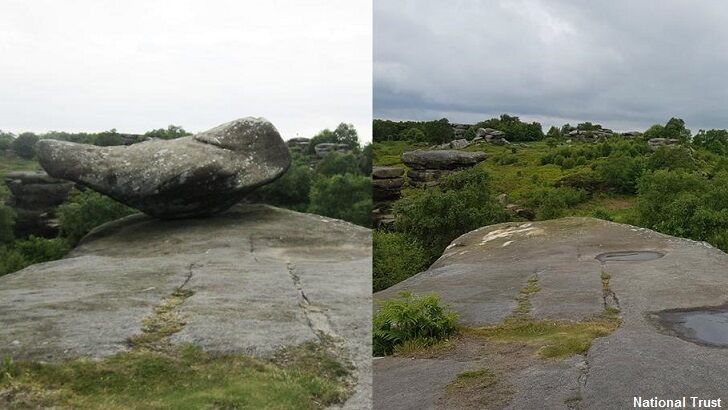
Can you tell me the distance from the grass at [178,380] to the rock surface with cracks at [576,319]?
1.00 m

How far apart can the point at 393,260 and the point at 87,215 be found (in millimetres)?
21064

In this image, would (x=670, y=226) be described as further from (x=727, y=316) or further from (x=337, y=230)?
(x=727, y=316)

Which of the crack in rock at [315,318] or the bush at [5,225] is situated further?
the bush at [5,225]

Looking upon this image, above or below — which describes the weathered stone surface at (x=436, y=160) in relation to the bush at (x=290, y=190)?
above

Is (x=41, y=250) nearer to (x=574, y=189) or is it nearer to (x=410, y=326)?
(x=410, y=326)

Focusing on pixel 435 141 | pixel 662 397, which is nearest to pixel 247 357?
pixel 662 397

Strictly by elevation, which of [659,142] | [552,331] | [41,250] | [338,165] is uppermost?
[659,142]

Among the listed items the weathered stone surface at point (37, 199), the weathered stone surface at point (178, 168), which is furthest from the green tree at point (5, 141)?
the weathered stone surface at point (178, 168)

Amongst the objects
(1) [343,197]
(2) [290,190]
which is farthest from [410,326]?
(2) [290,190]

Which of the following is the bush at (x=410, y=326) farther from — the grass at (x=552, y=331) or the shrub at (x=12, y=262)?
the shrub at (x=12, y=262)

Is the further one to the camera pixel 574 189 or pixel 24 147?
→ pixel 574 189

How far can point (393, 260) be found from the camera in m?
27.4

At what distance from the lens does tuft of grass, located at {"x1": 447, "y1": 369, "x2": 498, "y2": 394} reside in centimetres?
776

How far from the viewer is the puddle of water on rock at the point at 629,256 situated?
54.8ft
